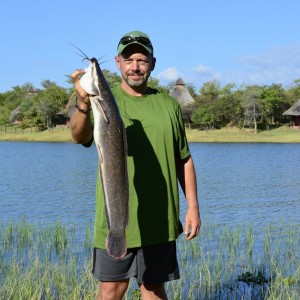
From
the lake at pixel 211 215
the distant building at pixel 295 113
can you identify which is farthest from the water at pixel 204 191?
the distant building at pixel 295 113

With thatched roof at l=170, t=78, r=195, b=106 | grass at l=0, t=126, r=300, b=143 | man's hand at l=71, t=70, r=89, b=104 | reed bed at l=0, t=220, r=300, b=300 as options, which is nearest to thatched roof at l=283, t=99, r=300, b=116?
grass at l=0, t=126, r=300, b=143

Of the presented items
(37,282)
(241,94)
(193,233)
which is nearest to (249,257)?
(37,282)

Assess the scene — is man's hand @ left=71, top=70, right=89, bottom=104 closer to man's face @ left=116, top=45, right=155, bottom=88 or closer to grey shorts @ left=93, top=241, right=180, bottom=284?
man's face @ left=116, top=45, right=155, bottom=88

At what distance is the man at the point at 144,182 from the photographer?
3412 millimetres

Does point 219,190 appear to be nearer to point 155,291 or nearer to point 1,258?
point 1,258

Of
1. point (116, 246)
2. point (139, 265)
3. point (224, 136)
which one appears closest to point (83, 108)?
point (116, 246)

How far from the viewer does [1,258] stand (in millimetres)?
8648

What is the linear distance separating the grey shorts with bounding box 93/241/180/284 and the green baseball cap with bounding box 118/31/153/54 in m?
1.28

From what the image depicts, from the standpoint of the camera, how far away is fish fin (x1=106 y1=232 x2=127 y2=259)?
3194 millimetres

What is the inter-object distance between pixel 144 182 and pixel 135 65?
2.45 ft

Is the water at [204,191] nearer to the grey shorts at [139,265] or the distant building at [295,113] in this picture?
the grey shorts at [139,265]

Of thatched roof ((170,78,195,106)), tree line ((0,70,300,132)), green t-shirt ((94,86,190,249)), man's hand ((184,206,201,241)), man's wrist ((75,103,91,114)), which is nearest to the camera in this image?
man's wrist ((75,103,91,114))

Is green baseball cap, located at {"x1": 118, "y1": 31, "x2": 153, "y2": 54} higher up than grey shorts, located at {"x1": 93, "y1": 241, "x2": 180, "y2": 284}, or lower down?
higher up

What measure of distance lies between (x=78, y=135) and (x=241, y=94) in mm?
58362
